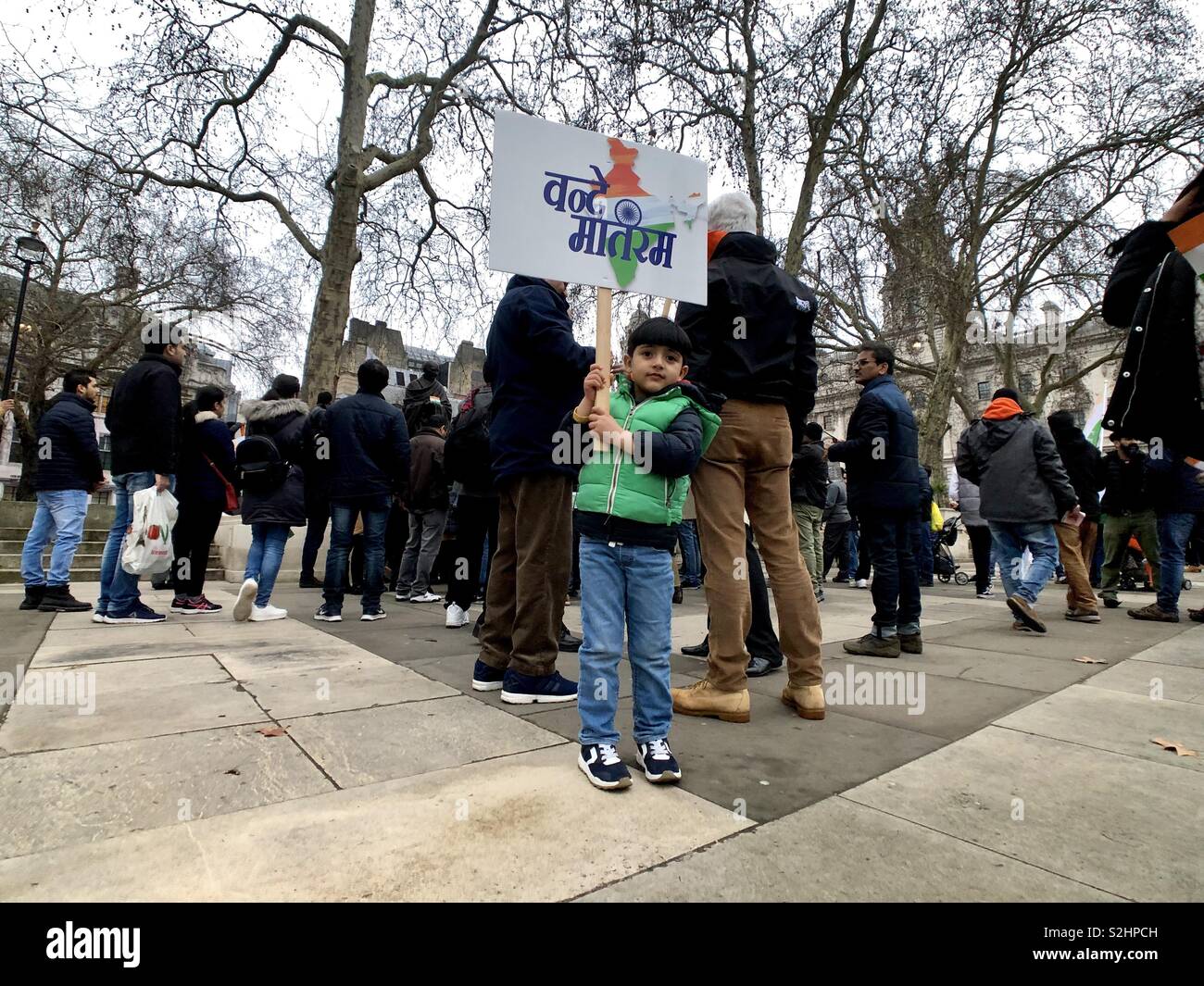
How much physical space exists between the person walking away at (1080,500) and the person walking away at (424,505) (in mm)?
5702

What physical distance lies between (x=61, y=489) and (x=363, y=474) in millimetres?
2610

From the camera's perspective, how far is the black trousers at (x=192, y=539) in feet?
18.6

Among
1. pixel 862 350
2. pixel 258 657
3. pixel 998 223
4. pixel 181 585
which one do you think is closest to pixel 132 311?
pixel 181 585

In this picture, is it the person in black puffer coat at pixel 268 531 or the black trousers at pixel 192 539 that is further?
the black trousers at pixel 192 539

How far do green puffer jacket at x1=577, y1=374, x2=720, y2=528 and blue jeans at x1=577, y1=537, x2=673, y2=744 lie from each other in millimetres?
130

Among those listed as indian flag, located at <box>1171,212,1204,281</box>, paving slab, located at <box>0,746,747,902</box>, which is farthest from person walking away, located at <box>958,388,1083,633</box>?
paving slab, located at <box>0,746,747,902</box>

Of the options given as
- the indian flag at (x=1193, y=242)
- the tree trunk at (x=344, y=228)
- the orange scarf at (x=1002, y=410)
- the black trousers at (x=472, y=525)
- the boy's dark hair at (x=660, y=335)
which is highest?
the tree trunk at (x=344, y=228)

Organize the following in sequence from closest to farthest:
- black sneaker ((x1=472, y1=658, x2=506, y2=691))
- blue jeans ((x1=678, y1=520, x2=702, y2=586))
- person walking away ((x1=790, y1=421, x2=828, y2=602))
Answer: black sneaker ((x1=472, y1=658, x2=506, y2=691)) → person walking away ((x1=790, y1=421, x2=828, y2=602)) → blue jeans ((x1=678, y1=520, x2=702, y2=586))

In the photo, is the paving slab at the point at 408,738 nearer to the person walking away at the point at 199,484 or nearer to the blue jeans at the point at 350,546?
the blue jeans at the point at 350,546

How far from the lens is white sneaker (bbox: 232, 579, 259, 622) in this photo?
5195mm

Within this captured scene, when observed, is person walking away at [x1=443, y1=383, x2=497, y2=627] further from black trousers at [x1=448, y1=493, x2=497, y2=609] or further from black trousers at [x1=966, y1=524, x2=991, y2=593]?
black trousers at [x1=966, y1=524, x2=991, y2=593]

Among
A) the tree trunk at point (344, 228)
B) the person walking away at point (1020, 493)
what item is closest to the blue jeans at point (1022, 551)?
the person walking away at point (1020, 493)

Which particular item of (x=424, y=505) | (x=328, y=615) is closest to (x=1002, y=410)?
(x=424, y=505)
